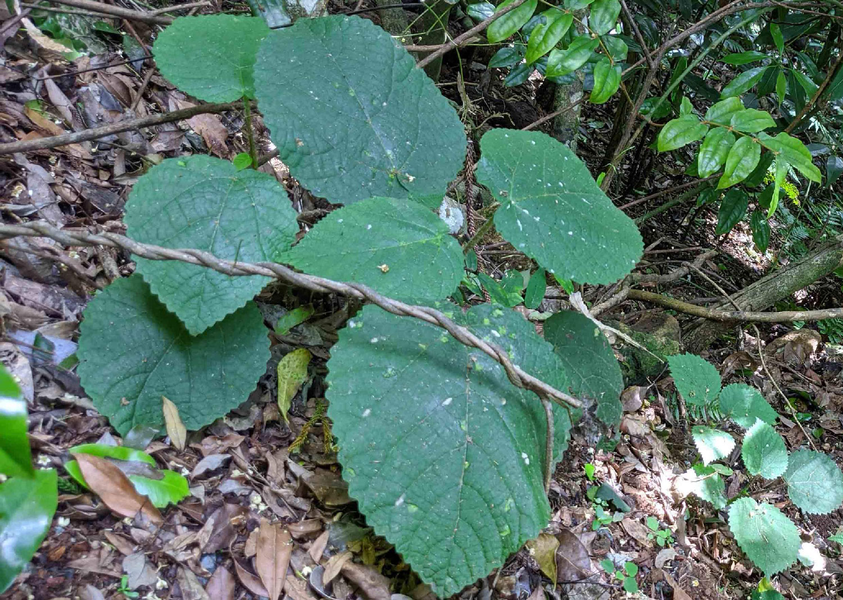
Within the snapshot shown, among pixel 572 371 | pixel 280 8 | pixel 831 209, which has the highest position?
pixel 280 8

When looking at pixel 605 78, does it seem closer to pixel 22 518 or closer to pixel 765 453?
pixel 765 453

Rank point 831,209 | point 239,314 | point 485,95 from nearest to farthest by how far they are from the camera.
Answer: point 239,314 → point 485,95 → point 831,209

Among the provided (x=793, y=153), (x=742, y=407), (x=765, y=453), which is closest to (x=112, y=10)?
(x=793, y=153)

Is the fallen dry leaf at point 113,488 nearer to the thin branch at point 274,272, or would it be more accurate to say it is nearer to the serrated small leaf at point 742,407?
the thin branch at point 274,272

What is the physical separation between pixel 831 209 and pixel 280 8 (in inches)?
138

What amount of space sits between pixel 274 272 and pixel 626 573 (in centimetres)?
141

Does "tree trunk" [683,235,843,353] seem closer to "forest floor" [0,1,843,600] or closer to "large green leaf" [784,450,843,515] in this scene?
"forest floor" [0,1,843,600]

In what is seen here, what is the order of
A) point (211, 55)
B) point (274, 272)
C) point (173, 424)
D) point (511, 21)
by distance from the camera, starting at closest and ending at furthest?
point (274, 272), point (173, 424), point (211, 55), point (511, 21)

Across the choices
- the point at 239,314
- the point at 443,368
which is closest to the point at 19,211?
the point at 239,314

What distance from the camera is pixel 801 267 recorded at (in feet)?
8.94

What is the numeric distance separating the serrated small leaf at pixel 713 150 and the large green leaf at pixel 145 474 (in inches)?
66.3

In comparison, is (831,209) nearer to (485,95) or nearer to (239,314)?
(485,95)


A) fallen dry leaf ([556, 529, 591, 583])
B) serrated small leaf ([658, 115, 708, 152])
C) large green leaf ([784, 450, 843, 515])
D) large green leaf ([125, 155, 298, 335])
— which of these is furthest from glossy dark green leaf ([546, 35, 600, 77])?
large green leaf ([784, 450, 843, 515])

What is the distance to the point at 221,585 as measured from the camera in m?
1.15
